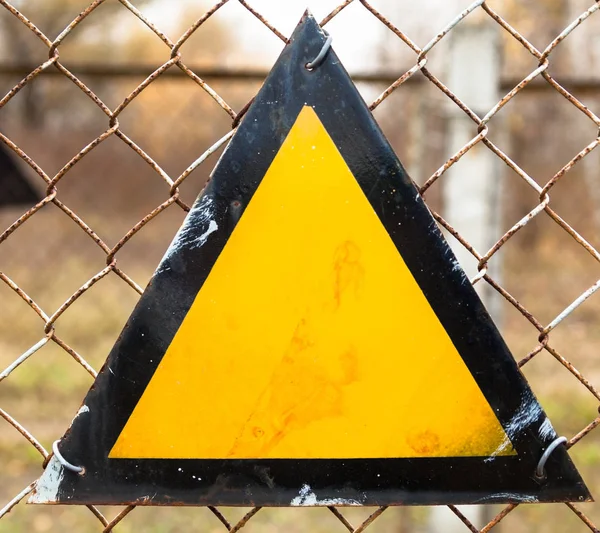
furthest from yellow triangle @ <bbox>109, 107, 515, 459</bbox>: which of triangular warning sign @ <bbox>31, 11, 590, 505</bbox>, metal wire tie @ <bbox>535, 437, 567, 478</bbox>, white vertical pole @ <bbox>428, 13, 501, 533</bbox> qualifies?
white vertical pole @ <bbox>428, 13, 501, 533</bbox>

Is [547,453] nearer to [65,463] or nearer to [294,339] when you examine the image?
[294,339]

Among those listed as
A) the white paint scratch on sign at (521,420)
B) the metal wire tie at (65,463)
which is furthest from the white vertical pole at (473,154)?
the metal wire tie at (65,463)

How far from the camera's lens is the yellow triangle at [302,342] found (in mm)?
791

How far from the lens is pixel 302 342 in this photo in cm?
79

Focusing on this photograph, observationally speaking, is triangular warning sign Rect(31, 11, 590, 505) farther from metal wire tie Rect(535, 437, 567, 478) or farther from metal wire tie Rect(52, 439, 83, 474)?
metal wire tie Rect(535, 437, 567, 478)

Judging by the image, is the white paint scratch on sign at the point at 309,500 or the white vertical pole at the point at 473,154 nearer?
the white paint scratch on sign at the point at 309,500

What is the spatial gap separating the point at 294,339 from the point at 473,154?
4.80 ft

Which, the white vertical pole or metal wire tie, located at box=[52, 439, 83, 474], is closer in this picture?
metal wire tie, located at box=[52, 439, 83, 474]

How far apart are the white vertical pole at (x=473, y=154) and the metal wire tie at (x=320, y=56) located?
135 cm

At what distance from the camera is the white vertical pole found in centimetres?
205

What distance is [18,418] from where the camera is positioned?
12.7 feet

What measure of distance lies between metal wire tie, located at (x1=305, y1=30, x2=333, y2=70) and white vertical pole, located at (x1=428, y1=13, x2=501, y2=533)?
53.2 inches

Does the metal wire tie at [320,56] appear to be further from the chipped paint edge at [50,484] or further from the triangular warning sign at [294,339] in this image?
the chipped paint edge at [50,484]

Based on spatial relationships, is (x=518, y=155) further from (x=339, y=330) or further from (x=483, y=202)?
(x=339, y=330)
